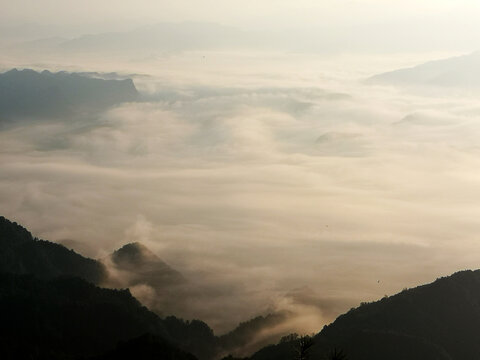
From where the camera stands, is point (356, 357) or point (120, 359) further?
point (356, 357)

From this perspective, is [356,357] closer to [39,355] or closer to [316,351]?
[316,351]

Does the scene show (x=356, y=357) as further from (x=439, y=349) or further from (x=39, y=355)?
(x=39, y=355)

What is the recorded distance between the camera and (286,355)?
655 ft

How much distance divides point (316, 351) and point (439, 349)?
35.5m

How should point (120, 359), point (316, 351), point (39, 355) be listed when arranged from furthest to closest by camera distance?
point (316, 351) < point (39, 355) < point (120, 359)

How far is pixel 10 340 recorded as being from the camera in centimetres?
19050

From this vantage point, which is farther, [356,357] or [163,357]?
[356,357]

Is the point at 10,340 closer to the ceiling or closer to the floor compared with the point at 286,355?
closer to the ceiling

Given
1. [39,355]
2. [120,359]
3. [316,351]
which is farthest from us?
[316,351]

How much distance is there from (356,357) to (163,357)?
58050mm

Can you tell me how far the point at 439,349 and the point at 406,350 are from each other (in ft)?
31.3

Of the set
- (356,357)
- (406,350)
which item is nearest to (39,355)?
(356,357)

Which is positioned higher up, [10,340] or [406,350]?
[10,340]

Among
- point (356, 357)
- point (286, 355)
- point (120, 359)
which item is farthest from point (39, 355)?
point (356, 357)
